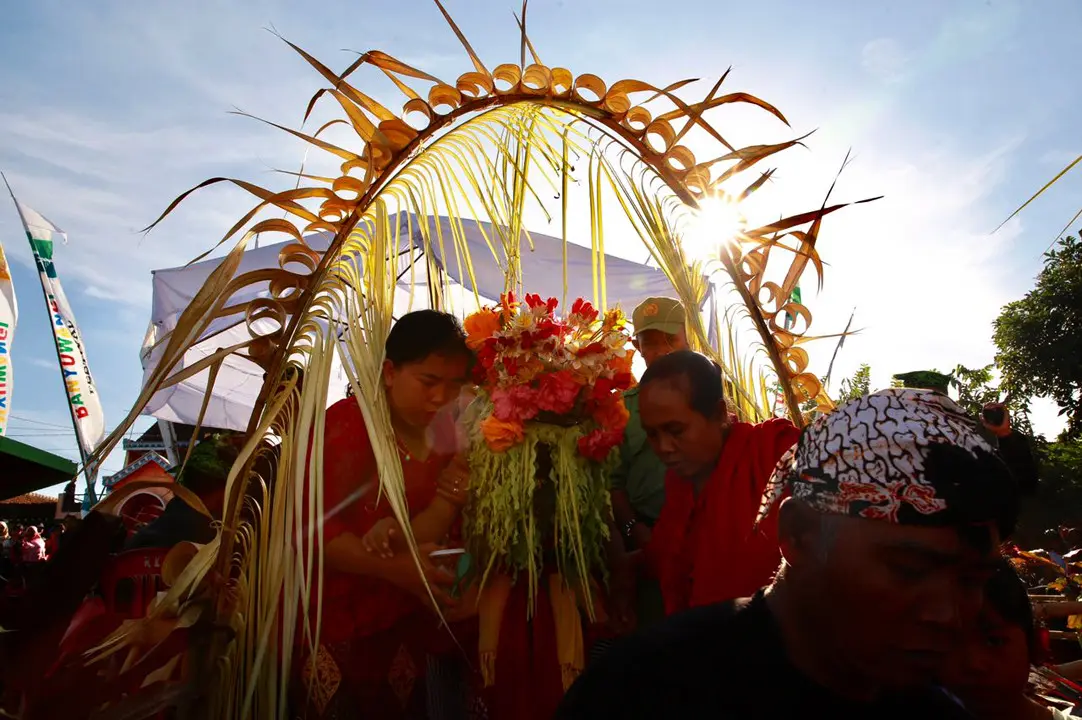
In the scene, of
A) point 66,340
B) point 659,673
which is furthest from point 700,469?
point 66,340

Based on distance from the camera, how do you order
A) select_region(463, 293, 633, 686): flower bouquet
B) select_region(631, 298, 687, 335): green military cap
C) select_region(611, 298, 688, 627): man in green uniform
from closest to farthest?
select_region(463, 293, 633, 686): flower bouquet < select_region(611, 298, 688, 627): man in green uniform < select_region(631, 298, 687, 335): green military cap

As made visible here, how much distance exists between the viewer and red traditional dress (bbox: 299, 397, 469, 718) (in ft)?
7.13

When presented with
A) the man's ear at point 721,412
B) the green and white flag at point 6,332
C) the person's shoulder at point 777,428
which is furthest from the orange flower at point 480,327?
the green and white flag at point 6,332

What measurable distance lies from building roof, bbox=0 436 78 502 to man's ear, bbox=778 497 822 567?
1.40 m

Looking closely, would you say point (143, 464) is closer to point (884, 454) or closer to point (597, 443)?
point (597, 443)

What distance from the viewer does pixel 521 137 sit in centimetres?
236

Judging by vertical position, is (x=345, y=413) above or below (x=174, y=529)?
above

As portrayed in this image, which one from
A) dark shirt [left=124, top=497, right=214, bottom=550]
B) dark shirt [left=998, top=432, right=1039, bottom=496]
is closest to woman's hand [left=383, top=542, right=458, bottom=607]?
dark shirt [left=124, top=497, right=214, bottom=550]

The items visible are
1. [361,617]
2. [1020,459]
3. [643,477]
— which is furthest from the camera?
[643,477]

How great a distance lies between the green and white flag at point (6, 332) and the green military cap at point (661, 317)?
5.43 meters

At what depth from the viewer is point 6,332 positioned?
607 centimetres

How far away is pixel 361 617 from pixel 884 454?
5.41 ft

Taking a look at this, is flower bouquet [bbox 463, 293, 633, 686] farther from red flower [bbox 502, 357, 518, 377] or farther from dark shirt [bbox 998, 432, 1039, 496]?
dark shirt [bbox 998, 432, 1039, 496]

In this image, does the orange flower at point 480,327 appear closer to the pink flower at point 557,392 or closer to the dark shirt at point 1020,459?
the pink flower at point 557,392
